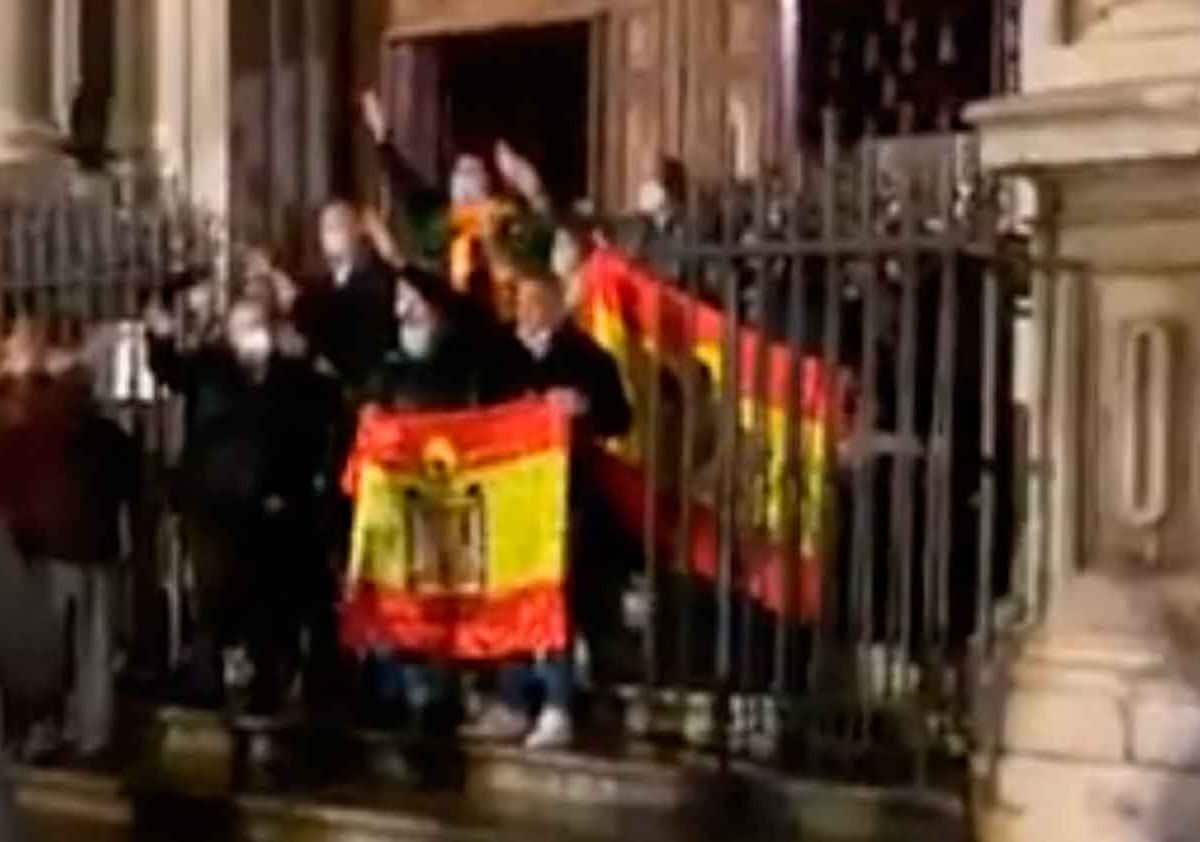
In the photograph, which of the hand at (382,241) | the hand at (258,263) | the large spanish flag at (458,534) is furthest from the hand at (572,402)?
the hand at (258,263)

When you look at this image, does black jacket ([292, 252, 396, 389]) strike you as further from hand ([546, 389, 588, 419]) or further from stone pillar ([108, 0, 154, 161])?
stone pillar ([108, 0, 154, 161])

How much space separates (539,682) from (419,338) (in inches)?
44.2

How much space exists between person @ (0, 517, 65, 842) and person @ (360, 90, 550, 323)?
479 cm

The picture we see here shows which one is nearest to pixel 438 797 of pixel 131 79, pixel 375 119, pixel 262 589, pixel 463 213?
pixel 262 589

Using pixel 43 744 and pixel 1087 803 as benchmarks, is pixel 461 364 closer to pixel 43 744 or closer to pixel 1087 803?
pixel 43 744

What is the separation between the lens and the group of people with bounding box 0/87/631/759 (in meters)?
9.54

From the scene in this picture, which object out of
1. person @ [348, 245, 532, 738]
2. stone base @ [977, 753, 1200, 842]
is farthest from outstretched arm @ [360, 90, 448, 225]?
stone base @ [977, 753, 1200, 842]

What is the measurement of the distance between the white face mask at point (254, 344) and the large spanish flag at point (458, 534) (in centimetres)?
40

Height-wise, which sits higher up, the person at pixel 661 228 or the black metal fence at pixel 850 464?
the person at pixel 661 228

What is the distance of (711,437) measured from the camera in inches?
372

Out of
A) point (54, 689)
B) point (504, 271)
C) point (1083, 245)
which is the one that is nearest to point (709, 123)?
point (504, 271)

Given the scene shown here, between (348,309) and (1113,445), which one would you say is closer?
(1113,445)

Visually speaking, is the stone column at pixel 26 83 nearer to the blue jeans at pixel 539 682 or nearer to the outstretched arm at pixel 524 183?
the outstretched arm at pixel 524 183

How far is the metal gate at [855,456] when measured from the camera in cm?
852
